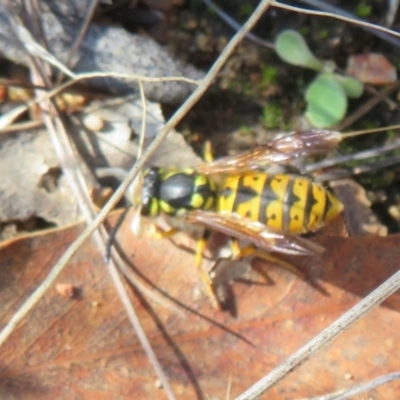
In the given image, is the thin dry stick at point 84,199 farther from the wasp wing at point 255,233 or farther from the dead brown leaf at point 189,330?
the wasp wing at point 255,233

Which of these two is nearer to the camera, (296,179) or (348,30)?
(296,179)

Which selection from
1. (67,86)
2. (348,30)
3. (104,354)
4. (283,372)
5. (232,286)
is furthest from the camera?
(348,30)

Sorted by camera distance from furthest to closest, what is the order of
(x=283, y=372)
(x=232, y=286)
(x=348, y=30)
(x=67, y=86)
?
(x=348, y=30), (x=67, y=86), (x=232, y=286), (x=283, y=372)

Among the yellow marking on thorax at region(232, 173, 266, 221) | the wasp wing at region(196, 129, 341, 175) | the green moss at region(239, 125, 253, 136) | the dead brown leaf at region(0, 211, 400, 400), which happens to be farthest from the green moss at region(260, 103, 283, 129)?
the dead brown leaf at region(0, 211, 400, 400)

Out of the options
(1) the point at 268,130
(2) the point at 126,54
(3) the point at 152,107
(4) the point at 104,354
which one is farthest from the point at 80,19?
(4) the point at 104,354

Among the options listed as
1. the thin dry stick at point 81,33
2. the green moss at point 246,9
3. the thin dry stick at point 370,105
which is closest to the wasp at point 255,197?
the thin dry stick at point 370,105

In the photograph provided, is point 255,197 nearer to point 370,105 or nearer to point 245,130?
point 245,130

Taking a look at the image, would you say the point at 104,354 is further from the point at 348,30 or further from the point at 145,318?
the point at 348,30

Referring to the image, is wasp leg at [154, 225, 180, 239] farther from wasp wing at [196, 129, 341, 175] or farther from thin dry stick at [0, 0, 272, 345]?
thin dry stick at [0, 0, 272, 345]
